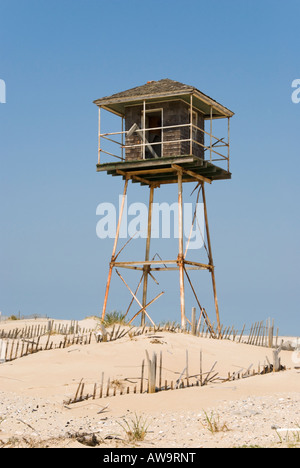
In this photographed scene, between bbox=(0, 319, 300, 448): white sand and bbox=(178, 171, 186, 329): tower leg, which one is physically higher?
bbox=(178, 171, 186, 329): tower leg

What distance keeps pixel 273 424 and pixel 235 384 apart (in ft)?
15.8

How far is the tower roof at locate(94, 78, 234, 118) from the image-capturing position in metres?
25.9

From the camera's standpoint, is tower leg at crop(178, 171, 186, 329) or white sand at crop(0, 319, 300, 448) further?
tower leg at crop(178, 171, 186, 329)

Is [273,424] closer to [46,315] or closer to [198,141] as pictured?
[198,141]

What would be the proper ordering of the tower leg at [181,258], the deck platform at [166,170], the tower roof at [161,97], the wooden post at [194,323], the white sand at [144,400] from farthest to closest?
the tower roof at [161,97], the deck platform at [166,170], the tower leg at [181,258], the wooden post at [194,323], the white sand at [144,400]

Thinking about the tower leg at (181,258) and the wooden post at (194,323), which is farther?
the tower leg at (181,258)

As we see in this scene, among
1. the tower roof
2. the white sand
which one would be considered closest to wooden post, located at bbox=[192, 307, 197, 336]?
the white sand

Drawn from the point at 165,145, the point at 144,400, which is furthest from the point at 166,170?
the point at 144,400

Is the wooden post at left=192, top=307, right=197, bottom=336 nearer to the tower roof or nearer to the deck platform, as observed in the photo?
the deck platform

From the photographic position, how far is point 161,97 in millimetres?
26500

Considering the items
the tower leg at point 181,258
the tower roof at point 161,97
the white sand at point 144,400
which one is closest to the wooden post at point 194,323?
the tower leg at point 181,258

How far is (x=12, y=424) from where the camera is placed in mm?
13320

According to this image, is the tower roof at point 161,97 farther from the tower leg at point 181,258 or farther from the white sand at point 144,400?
the white sand at point 144,400

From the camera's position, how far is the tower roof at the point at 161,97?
84.9 ft
